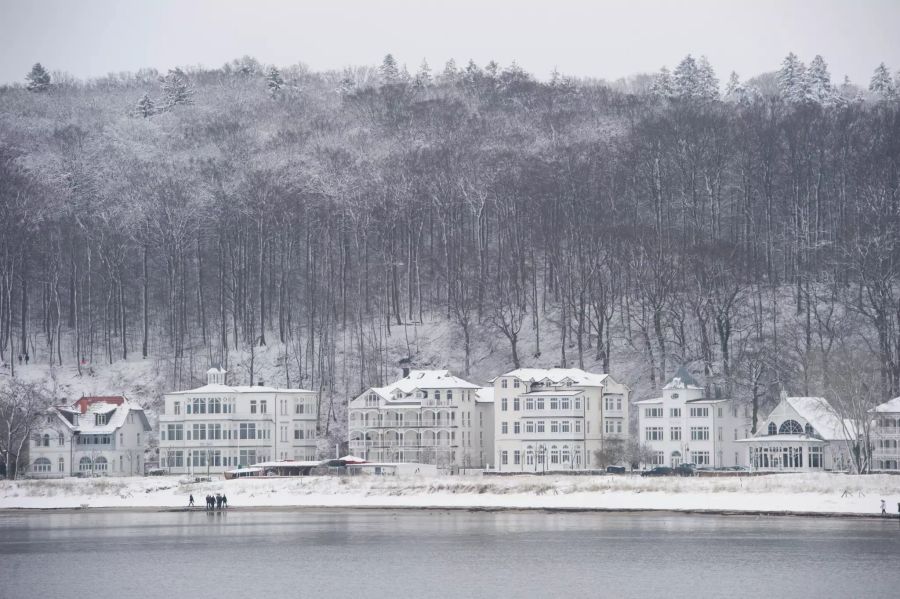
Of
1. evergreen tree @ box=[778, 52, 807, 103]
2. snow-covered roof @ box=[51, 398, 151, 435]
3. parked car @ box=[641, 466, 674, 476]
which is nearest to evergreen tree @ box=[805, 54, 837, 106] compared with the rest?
evergreen tree @ box=[778, 52, 807, 103]

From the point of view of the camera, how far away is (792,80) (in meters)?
188

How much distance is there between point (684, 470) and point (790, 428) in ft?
30.9

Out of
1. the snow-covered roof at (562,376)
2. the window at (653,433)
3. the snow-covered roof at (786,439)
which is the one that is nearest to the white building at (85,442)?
the snow-covered roof at (562,376)

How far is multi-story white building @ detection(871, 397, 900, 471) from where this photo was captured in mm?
114188

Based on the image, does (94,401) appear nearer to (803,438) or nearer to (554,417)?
(554,417)

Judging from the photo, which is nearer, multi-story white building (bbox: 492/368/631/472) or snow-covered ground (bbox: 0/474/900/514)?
snow-covered ground (bbox: 0/474/900/514)

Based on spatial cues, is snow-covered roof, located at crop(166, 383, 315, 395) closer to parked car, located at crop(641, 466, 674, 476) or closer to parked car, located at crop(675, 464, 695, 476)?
parked car, located at crop(641, 466, 674, 476)

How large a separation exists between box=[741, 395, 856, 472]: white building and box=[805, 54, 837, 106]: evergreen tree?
224 ft

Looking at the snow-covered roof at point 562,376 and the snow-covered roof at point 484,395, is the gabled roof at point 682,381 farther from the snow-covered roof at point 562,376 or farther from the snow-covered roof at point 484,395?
the snow-covered roof at point 484,395

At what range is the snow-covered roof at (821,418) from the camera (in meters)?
114

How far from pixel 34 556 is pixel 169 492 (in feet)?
125

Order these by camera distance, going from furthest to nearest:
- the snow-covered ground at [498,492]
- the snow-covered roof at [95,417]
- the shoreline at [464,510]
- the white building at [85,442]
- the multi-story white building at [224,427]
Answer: the snow-covered roof at [95,417] → the multi-story white building at [224,427] → the white building at [85,442] → the snow-covered ground at [498,492] → the shoreline at [464,510]

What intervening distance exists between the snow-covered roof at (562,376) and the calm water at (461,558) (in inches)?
1007

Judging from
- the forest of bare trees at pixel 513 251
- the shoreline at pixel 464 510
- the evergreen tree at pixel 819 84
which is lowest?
the shoreline at pixel 464 510
